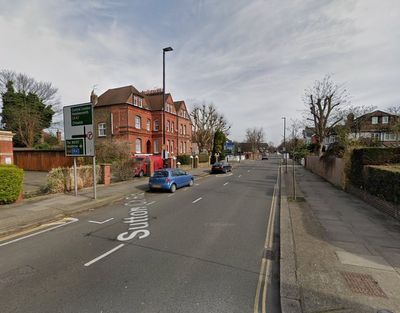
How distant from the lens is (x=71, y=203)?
33.9 ft

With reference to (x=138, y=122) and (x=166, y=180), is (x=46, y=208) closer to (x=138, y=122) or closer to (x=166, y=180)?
(x=166, y=180)

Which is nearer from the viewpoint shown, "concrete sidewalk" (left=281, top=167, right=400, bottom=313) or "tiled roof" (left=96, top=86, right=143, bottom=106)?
"concrete sidewalk" (left=281, top=167, right=400, bottom=313)

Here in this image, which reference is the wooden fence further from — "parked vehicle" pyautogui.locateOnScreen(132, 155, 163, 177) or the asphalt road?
the asphalt road

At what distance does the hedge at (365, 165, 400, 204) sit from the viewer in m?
8.07

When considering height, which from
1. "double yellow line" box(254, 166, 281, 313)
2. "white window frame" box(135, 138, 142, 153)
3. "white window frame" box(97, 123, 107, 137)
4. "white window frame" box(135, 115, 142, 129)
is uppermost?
"white window frame" box(135, 115, 142, 129)

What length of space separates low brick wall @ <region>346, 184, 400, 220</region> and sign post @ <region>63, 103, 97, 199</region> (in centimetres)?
1227

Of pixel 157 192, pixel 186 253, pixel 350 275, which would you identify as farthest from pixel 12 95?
pixel 350 275

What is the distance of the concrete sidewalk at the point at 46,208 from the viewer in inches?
295

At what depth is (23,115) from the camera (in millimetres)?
33812

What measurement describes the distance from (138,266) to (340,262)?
4.14 metres

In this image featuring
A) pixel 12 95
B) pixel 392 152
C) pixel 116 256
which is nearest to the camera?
pixel 116 256

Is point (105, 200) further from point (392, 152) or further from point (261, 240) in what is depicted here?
point (392, 152)

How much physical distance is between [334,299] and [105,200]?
10221mm

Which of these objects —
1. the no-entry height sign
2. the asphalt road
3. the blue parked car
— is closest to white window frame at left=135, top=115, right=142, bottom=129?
the blue parked car
